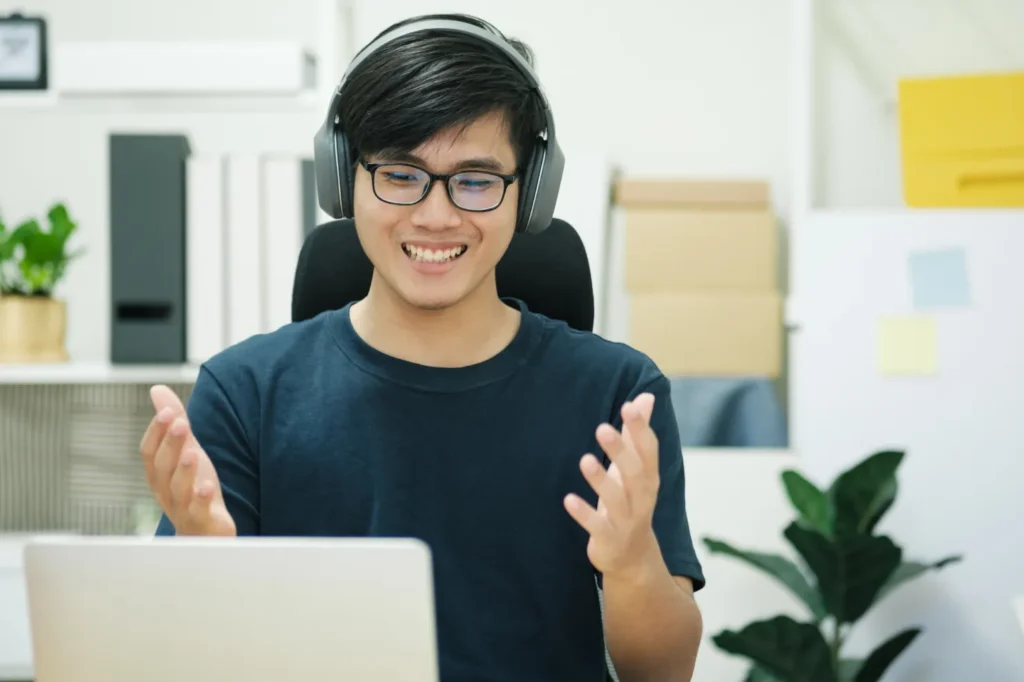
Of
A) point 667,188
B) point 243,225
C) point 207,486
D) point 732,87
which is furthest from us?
point 732,87

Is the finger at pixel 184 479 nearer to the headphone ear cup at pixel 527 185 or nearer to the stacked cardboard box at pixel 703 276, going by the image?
the headphone ear cup at pixel 527 185

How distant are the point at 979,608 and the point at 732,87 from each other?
1.18 metres

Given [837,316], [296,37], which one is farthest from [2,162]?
[837,316]

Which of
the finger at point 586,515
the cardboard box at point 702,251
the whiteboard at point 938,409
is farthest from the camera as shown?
the cardboard box at point 702,251

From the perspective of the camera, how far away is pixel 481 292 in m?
1.06

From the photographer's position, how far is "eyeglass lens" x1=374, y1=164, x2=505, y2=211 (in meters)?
0.99

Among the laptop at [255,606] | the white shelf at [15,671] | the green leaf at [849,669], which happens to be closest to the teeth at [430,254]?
the laptop at [255,606]

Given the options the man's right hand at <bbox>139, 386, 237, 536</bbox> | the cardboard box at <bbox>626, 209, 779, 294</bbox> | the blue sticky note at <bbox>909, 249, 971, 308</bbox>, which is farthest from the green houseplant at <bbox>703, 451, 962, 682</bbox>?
the man's right hand at <bbox>139, 386, 237, 536</bbox>

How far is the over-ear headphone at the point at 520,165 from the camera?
3.32 ft

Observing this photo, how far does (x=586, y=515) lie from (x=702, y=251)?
5.01 feet

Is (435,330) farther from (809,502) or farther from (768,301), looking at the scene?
(768,301)

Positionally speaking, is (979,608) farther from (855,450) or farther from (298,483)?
(298,483)

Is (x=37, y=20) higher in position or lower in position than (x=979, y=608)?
higher

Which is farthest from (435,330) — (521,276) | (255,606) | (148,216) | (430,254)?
(148,216)
